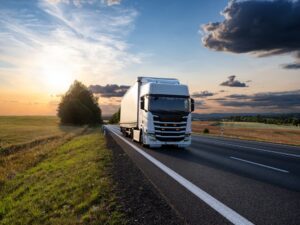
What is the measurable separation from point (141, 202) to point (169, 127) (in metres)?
9.87

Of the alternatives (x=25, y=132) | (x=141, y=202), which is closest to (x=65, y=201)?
(x=141, y=202)

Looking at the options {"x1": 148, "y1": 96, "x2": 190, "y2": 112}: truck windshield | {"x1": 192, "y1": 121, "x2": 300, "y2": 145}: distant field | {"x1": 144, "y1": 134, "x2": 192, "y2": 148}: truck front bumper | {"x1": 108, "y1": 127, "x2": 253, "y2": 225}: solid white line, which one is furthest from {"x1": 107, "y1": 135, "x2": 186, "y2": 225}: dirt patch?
{"x1": 192, "y1": 121, "x2": 300, "y2": 145}: distant field

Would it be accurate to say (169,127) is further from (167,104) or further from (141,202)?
(141,202)

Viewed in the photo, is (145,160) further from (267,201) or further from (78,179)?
(267,201)

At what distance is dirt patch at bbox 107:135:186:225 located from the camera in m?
4.87

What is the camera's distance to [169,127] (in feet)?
51.2

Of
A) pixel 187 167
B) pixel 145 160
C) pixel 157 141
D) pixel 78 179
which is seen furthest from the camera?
pixel 157 141

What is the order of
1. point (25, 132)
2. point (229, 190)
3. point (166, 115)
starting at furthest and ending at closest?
point (25, 132), point (166, 115), point (229, 190)

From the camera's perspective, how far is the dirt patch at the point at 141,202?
4875mm

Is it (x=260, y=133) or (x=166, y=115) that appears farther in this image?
(x=260, y=133)

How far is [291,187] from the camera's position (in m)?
7.21

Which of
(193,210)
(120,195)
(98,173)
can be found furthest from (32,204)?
(193,210)

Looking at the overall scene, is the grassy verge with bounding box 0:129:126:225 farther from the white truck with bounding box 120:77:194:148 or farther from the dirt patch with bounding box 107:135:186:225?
the white truck with bounding box 120:77:194:148

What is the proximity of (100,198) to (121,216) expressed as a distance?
152 cm
